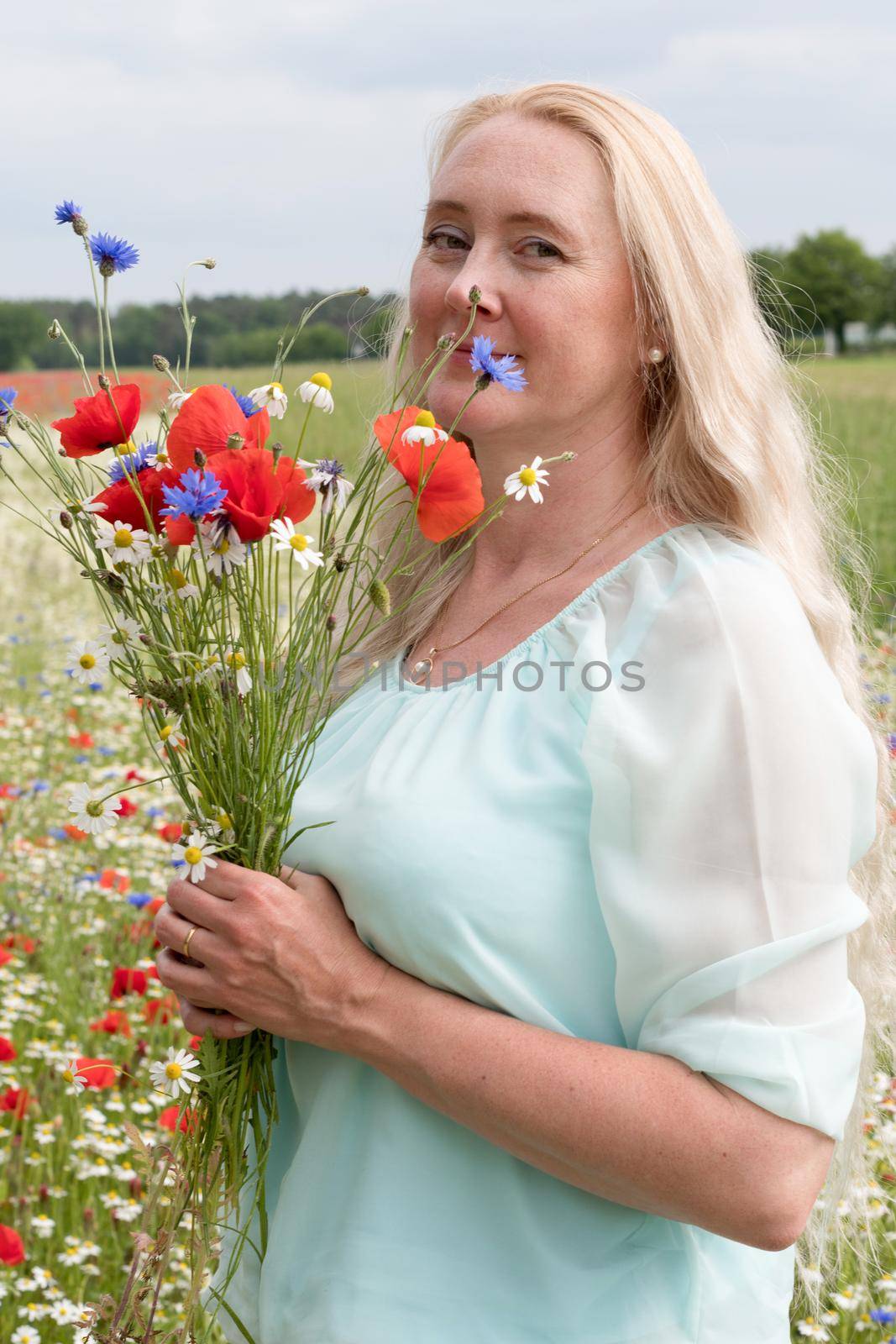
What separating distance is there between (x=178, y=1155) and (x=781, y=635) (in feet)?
2.98

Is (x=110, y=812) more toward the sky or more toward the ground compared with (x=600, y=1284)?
more toward the sky

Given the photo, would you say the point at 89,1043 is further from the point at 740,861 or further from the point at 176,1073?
the point at 740,861

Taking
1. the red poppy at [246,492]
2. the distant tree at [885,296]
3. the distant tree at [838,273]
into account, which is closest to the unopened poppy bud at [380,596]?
the red poppy at [246,492]

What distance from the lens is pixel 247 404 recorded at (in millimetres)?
1427

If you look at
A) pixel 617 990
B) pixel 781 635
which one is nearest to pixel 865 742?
pixel 781 635

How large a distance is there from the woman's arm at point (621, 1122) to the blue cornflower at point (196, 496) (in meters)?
0.57

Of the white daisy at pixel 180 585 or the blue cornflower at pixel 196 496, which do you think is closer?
the blue cornflower at pixel 196 496

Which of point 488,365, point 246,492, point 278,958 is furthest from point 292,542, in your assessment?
point 278,958

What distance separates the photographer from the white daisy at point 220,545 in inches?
49.7

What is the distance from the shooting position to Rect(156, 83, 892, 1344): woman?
4.38 feet

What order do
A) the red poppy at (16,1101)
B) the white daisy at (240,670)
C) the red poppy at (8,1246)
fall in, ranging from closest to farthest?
1. the white daisy at (240,670)
2. the red poppy at (8,1246)
3. the red poppy at (16,1101)

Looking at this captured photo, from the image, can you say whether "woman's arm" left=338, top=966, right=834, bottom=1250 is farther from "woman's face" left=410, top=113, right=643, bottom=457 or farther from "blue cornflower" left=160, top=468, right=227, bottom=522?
"woman's face" left=410, top=113, right=643, bottom=457

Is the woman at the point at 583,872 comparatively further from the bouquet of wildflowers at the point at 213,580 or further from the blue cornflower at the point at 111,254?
the blue cornflower at the point at 111,254

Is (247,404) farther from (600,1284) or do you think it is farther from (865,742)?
(600,1284)
